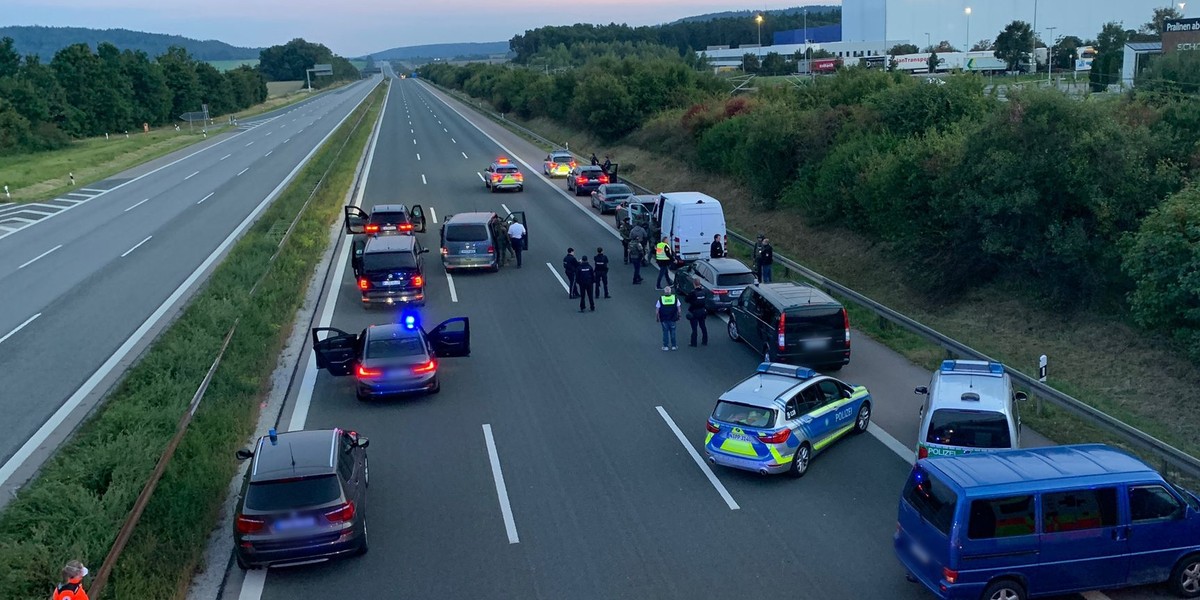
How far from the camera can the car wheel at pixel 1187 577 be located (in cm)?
970

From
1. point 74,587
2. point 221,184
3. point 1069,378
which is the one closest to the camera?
point 74,587

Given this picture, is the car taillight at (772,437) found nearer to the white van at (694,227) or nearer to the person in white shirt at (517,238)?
the white van at (694,227)

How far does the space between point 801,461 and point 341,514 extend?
6.24 metres

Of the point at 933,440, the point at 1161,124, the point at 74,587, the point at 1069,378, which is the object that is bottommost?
the point at 1069,378

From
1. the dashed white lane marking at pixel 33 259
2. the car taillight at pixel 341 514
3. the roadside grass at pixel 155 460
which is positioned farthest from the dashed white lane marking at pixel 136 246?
the car taillight at pixel 341 514

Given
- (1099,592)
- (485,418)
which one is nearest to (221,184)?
(485,418)

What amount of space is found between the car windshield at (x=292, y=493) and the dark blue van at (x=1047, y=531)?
250 inches

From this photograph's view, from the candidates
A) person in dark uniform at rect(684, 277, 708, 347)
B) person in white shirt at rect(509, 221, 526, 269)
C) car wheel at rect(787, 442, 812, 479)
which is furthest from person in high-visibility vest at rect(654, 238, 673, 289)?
car wheel at rect(787, 442, 812, 479)

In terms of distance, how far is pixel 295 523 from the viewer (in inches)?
416

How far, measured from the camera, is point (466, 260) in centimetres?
2688

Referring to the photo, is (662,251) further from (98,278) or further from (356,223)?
(98,278)

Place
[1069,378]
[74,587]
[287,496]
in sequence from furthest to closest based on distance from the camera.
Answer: [1069,378]
[287,496]
[74,587]

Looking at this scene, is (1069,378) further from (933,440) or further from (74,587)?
(74,587)

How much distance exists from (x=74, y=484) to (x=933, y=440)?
10825mm
